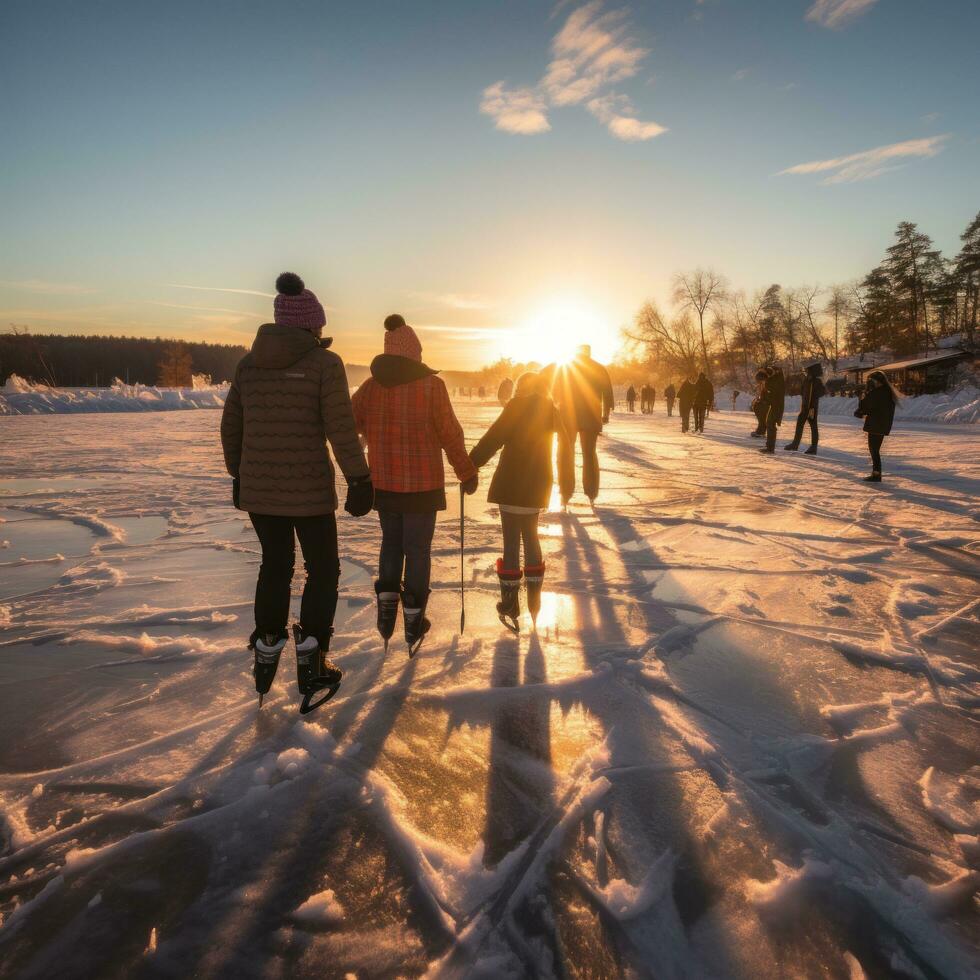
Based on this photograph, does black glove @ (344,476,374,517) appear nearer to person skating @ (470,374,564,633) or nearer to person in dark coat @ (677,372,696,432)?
person skating @ (470,374,564,633)

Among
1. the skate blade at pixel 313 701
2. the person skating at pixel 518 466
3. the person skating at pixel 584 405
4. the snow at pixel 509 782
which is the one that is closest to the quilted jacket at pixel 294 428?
the skate blade at pixel 313 701

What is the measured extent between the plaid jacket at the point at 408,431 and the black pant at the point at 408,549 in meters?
0.19

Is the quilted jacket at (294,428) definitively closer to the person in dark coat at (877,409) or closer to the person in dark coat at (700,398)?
the person in dark coat at (877,409)

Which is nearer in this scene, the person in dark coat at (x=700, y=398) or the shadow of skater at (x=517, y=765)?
the shadow of skater at (x=517, y=765)

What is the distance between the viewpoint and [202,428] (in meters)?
20.0

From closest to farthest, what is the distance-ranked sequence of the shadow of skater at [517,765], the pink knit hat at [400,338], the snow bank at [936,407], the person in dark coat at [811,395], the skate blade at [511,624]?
the shadow of skater at [517,765] → the pink knit hat at [400,338] → the skate blade at [511,624] → the person in dark coat at [811,395] → the snow bank at [936,407]

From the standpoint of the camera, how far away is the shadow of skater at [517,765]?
1.92 meters

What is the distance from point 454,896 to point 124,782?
4.53 ft

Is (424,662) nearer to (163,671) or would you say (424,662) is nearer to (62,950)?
(163,671)

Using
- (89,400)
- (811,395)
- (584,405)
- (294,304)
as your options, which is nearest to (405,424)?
(294,304)

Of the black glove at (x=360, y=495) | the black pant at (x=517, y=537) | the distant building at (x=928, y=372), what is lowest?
the black pant at (x=517, y=537)

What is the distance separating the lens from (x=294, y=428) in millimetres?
2590

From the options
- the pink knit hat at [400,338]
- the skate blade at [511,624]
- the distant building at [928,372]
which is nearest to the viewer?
the pink knit hat at [400,338]

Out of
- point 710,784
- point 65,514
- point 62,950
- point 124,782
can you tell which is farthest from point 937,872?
point 65,514
